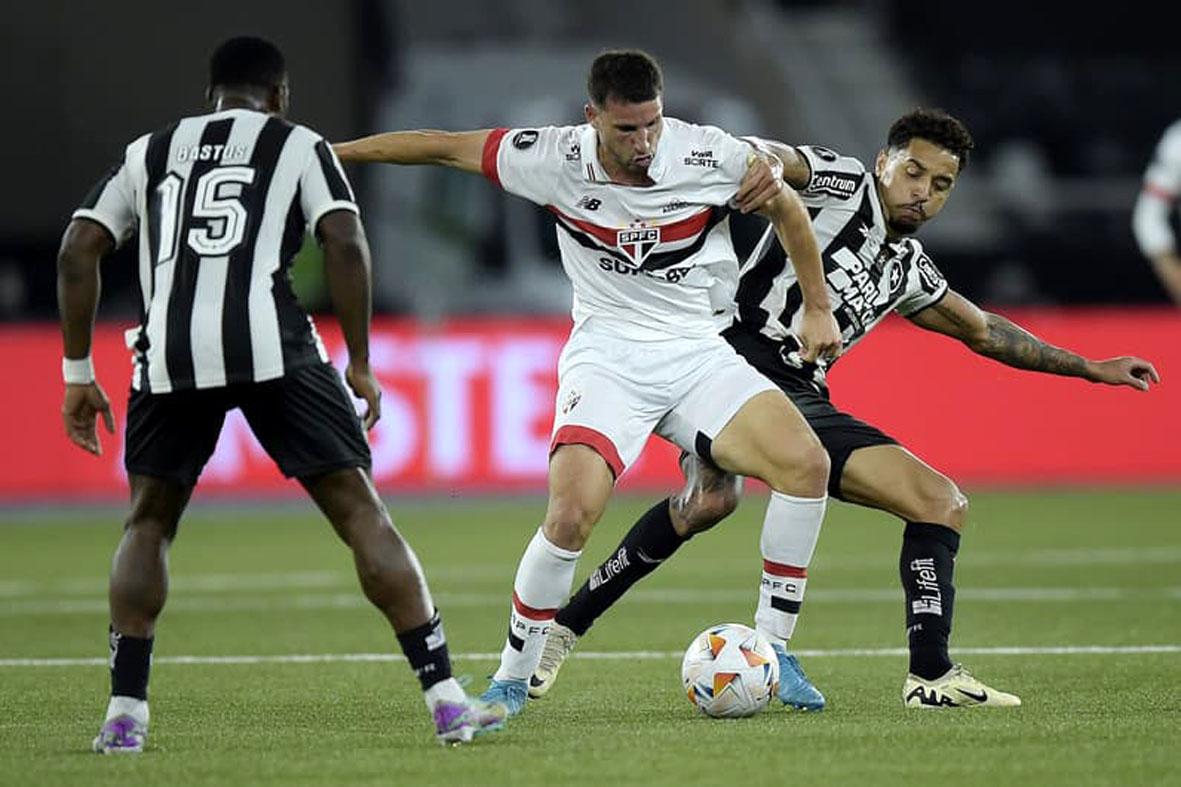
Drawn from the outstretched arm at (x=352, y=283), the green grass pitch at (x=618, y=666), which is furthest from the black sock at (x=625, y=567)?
the outstretched arm at (x=352, y=283)

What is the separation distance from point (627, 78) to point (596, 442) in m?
1.15

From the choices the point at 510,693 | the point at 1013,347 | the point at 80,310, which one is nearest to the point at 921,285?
the point at 1013,347

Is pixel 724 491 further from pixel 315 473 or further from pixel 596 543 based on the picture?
pixel 596 543

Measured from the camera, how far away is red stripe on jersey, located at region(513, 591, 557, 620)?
6936 millimetres

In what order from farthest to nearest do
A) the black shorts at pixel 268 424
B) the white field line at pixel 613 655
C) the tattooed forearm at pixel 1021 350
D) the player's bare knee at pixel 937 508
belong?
1. the white field line at pixel 613 655
2. the tattooed forearm at pixel 1021 350
3. the player's bare knee at pixel 937 508
4. the black shorts at pixel 268 424

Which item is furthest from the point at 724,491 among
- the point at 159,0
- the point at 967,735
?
the point at 159,0

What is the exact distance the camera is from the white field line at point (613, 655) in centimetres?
853

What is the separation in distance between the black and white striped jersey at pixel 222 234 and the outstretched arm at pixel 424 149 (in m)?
0.97

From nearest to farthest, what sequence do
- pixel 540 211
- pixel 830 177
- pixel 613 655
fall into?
pixel 830 177 → pixel 613 655 → pixel 540 211

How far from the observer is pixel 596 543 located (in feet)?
45.4

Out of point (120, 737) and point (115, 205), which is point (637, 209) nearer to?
point (115, 205)

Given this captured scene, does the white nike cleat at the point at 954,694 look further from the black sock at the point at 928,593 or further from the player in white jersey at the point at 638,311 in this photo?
the player in white jersey at the point at 638,311

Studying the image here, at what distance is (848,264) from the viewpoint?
760cm

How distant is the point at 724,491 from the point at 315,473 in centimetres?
205
